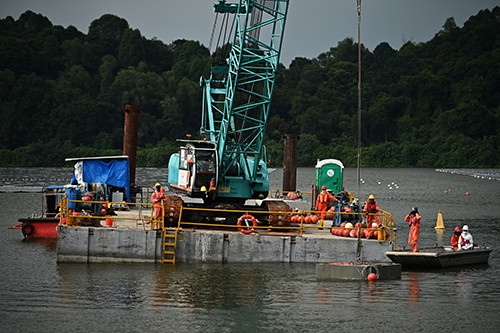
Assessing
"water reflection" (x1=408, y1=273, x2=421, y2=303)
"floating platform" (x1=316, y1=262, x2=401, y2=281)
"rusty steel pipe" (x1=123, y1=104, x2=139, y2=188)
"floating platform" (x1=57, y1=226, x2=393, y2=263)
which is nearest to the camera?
"water reflection" (x1=408, y1=273, x2=421, y2=303)

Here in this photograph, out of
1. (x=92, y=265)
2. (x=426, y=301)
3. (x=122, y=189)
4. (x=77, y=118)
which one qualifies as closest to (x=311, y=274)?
(x=426, y=301)

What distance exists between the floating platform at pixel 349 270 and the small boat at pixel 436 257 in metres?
1.60

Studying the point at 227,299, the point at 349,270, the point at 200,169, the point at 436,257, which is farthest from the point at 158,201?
the point at 436,257

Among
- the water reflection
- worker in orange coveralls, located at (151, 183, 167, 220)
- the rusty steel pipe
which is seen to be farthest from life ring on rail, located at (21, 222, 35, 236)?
the water reflection

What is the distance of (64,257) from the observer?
27891mm

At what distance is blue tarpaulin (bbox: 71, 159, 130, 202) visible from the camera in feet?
117

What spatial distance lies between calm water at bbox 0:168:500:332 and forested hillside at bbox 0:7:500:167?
107m

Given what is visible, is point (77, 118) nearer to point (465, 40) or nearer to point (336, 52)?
point (336, 52)

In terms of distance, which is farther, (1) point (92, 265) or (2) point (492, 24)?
(2) point (492, 24)

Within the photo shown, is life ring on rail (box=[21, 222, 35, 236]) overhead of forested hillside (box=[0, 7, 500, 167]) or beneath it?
beneath

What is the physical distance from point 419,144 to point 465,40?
50.9m

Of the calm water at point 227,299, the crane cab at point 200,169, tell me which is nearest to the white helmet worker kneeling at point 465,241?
the calm water at point 227,299

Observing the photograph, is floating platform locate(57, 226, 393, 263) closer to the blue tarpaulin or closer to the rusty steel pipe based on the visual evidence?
the blue tarpaulin

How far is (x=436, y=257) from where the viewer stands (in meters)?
28.5
